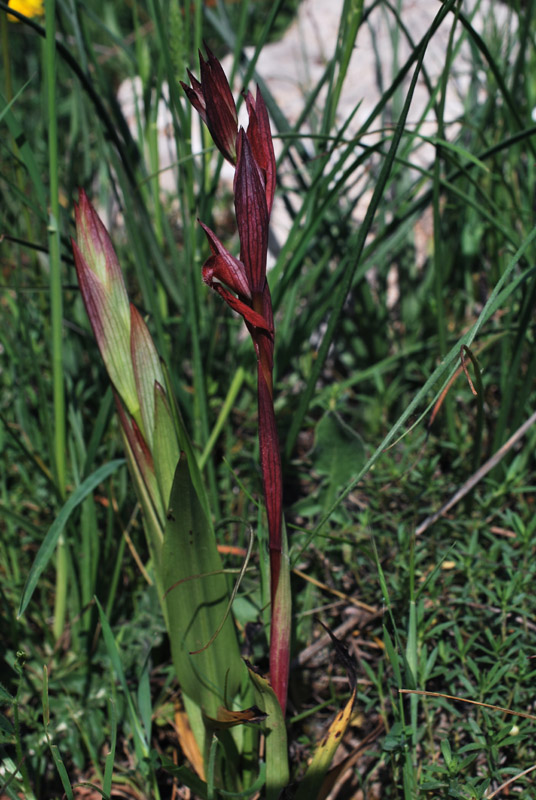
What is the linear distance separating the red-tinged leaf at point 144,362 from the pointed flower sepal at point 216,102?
0.82 feet

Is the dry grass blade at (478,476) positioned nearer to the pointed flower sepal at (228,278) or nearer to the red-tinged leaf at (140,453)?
the red-tinged leaf at (140,453)

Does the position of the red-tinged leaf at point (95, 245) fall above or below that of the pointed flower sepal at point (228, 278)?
above

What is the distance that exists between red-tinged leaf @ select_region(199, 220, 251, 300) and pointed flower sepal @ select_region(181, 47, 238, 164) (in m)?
0.08

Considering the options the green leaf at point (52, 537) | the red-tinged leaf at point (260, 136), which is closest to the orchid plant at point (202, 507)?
the red-tinged leaf at point (260, 136)

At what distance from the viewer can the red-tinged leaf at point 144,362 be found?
0.77m

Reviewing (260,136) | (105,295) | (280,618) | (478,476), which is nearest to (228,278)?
(260,136)

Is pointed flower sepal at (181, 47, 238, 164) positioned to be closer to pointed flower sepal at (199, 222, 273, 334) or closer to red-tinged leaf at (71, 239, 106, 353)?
pointed flower sepal at (199, 222, 273, 334)

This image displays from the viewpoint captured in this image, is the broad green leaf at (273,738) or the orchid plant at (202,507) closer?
the orchid plant at (202,507)

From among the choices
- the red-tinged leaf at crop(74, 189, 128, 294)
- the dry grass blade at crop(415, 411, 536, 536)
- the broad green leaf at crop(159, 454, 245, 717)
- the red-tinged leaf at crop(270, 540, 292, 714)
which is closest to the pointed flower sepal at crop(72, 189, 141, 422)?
the red-tinged leaf at crop(74, 189, 128, 294)

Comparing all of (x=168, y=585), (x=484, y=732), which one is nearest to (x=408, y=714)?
(x=484, y=732)

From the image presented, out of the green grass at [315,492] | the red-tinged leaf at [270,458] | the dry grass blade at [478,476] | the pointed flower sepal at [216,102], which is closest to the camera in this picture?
the pointed flower sepal at [216,102]

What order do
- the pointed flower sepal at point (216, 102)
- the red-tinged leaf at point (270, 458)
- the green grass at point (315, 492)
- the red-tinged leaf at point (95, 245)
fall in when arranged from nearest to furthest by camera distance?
the pointed flower sepal at point (216, 102), the red-tinged leaf at point (270, 458), the red-tinged leaf at point (95, 245), the green grass at point (315, 492)

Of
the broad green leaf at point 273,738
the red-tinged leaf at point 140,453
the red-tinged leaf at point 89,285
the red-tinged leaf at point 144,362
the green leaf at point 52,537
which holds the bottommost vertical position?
the broad green leaf at point 273,738

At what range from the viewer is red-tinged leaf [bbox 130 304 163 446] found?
772 mm
